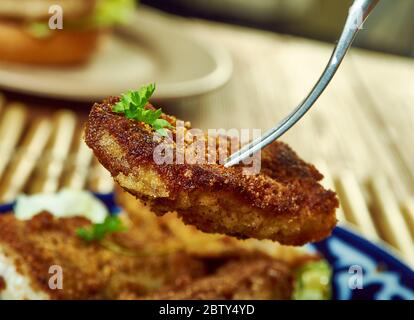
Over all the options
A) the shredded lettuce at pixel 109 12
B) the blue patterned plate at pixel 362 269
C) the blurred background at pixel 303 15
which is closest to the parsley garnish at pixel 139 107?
the blue patterned plate at pixel 362 269

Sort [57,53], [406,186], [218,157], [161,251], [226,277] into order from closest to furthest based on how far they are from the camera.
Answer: [218,157] < [226,277] < [161,251] < [406,186] < [57,53]

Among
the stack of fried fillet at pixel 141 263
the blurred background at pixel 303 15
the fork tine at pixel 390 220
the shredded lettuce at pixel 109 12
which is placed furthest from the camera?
the blurred background at pixel 303 15

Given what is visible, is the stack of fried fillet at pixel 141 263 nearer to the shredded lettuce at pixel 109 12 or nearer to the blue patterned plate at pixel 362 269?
the blue patterned plate at pixel 362 269

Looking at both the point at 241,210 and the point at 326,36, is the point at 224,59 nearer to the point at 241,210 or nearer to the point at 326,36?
the point at 326,36

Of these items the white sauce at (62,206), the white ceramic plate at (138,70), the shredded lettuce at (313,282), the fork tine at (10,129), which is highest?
the white ceramic plate at (138,70)

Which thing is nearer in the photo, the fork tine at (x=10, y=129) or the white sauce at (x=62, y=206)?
the white sauce at (x=62, y=206)

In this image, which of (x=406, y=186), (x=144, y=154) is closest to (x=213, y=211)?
(x=144, y=154)

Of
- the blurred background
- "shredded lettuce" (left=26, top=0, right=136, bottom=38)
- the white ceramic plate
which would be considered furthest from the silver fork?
the blurred background

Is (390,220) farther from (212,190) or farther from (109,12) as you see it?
(109,12)
